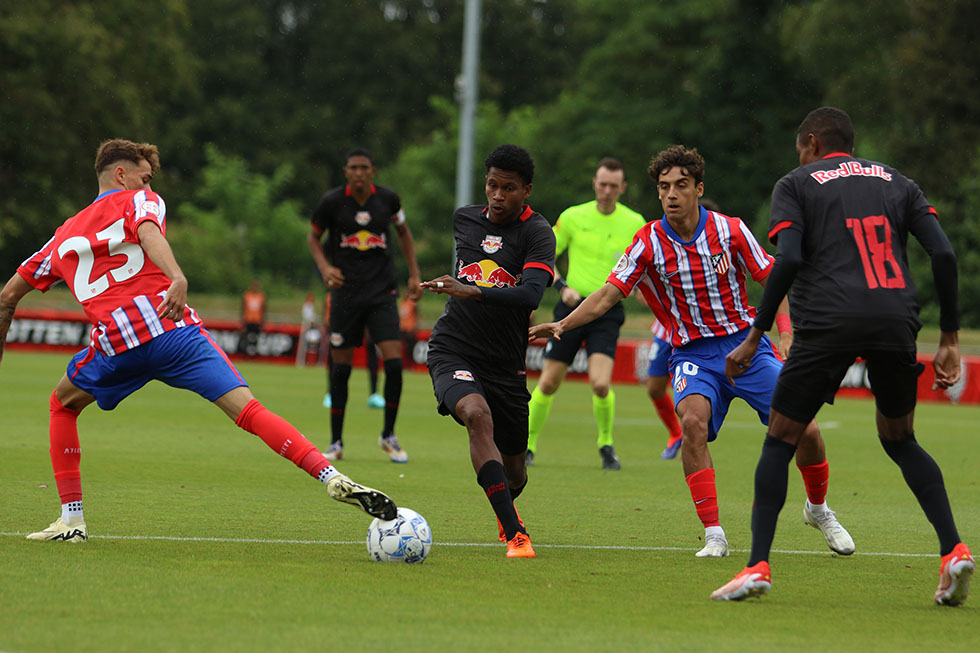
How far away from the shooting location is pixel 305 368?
3078cm

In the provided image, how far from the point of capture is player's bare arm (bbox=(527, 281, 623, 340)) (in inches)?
283

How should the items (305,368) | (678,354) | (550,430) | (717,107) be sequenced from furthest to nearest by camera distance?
(717,107)
(305,368)
(550,430)
(678,354)

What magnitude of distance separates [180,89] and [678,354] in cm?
4442

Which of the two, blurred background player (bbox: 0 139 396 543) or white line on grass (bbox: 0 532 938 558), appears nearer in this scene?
blurred background player (bbox: 0 139 396 543)

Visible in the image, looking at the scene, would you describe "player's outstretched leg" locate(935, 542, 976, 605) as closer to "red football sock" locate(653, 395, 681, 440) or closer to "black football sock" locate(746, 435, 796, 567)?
"black football sock" locate(746, 435, 796, 567)

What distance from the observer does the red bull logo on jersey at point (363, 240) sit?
12.2m

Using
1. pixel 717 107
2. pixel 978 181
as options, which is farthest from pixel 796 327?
pixel 717 107

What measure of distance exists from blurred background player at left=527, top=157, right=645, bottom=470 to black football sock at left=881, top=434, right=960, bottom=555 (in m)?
5.94

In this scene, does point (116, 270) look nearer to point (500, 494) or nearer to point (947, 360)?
point (500, 494)

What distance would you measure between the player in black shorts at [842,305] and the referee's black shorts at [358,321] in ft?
20.8

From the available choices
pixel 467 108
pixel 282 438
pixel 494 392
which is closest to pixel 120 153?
pixel 282 438

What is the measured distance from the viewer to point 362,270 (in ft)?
39.8

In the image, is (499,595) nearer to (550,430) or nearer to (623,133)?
(550,430)

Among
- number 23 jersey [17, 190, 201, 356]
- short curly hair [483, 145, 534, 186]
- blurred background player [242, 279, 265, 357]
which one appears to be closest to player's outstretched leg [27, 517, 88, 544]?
number 23 jersey [17, 190, 201, 356]
